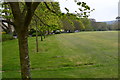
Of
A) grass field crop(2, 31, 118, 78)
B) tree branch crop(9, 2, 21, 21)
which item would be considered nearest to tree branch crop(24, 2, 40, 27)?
tree branch crop(9, 2, 21, 21)

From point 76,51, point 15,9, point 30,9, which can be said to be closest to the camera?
point 30,9

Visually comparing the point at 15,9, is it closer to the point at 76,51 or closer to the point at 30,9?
the point at 30,9

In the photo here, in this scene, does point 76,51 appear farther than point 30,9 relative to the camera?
Yes

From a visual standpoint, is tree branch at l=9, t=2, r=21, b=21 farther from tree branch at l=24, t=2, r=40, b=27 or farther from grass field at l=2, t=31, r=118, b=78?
grass field at l=2, t=31, r=118, b=78

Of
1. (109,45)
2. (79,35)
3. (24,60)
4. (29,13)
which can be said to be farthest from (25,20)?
(79,35)

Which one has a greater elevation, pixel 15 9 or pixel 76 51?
pixel 15 9

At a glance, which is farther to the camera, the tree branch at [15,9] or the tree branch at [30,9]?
the tree branch at [15,9]

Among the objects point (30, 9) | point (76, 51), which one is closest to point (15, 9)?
point (30, 9)

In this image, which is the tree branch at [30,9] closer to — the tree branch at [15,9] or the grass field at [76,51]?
the tree branch at [15,9]

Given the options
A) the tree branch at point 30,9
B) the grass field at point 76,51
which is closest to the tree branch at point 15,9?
the tree branch at point 30,9

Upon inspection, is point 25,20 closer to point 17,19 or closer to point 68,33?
point 17,19

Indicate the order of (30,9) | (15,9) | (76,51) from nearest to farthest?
(30,9) < (15,9) < (76,51)

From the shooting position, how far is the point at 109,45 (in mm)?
16531

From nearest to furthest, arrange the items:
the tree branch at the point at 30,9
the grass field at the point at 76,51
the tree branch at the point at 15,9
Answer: the tree branch at the point at 30,9, the tree branch at the point at 15,9, the grass field at the point at 76,51
